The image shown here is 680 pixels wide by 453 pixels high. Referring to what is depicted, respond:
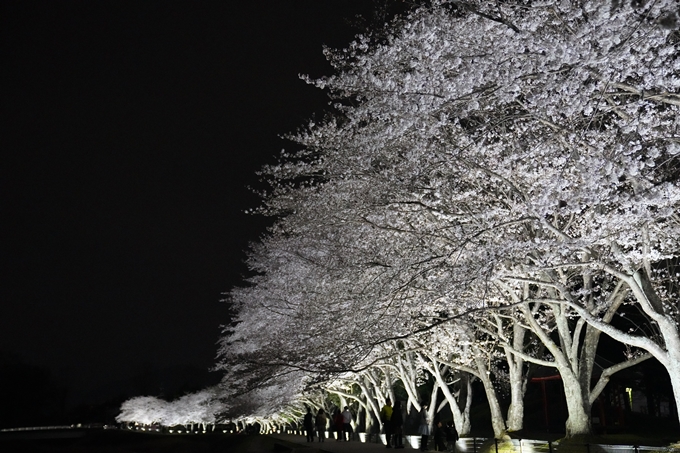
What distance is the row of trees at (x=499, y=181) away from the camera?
27.1 ft

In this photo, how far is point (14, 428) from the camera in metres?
59.5

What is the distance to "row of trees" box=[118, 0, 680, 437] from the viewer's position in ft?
27.1

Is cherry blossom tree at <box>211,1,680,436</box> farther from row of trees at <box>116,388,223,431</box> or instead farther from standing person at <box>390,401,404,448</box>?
row of trees at <box>116,388,223,431</box>

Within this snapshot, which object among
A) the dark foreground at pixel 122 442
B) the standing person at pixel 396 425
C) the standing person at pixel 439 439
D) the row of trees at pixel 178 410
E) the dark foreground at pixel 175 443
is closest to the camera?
the standing person at pixel 439 439

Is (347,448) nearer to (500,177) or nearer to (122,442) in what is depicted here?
(500,177)

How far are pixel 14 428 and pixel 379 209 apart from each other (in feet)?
195

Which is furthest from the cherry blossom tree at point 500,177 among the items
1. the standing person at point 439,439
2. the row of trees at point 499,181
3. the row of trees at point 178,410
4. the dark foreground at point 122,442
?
the row of trees at point 178,410

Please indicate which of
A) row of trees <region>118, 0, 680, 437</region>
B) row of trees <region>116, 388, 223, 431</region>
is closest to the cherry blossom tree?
row of trees <region>118, 0, 680, 437</region>

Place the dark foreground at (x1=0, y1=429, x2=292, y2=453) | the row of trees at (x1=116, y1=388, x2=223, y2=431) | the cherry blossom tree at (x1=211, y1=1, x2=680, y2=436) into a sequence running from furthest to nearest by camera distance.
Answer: the row of trees at (x1=116, y1=388, x2=223, y2=431) → the dark foreground at (x1=0, y1=429, x2=292, y2=453) → the cherry blossom tree at (x1=211, y1=1, x2=680, y2=436)

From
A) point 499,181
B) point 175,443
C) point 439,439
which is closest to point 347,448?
point 439,439

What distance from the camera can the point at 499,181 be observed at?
39.8 ft

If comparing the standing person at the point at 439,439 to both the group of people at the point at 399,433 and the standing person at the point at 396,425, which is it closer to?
the group of people at the point at 399,433

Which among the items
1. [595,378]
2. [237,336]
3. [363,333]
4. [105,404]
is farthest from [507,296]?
[105,404]

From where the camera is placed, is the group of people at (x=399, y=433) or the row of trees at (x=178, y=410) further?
the row of trees at (x=178, y=410)
